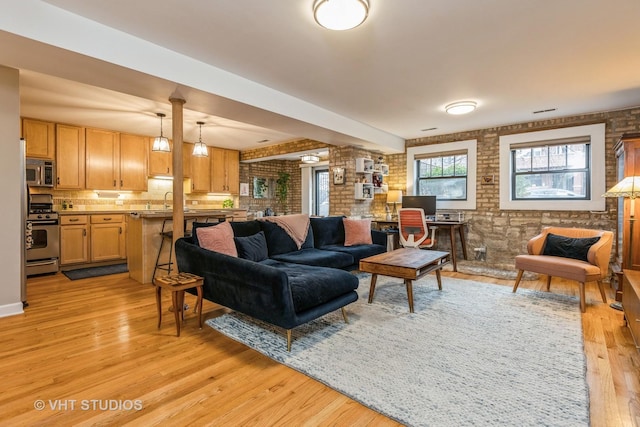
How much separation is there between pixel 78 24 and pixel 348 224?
3.74 meters

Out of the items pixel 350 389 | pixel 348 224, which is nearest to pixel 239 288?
pixel 350 389

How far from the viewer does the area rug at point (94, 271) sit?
468cm

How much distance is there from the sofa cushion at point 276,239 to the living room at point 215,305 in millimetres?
1056

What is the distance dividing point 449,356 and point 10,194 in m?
4.15

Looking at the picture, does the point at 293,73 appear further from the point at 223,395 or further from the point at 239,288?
the point at 223,395

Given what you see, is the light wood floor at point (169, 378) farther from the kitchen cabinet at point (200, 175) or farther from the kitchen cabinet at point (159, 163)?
the kitchen cabinet at point (200, 175)

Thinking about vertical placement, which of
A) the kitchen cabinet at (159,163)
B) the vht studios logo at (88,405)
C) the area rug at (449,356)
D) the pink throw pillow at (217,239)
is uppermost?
the kitchen cabinet at (159,163)

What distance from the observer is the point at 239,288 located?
8.08 ft

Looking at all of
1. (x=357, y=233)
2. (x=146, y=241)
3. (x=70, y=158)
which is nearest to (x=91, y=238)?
(x=70, y=158)

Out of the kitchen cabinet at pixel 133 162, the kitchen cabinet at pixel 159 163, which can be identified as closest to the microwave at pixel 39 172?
the kitchen cabinet at pixel 133 162

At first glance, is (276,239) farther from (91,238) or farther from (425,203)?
(91,238)

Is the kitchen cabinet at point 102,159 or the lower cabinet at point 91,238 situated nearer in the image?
the lower cabinet at point 91,238

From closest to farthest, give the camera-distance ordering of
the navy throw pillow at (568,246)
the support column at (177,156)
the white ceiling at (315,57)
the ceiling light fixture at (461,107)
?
the white ceiling at (315,57) → the support column at (177,156) → the navy throw pillow at (568,246) → the ceiling light fixture at (461,107)

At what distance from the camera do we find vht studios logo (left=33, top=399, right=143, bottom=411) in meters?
1.68
